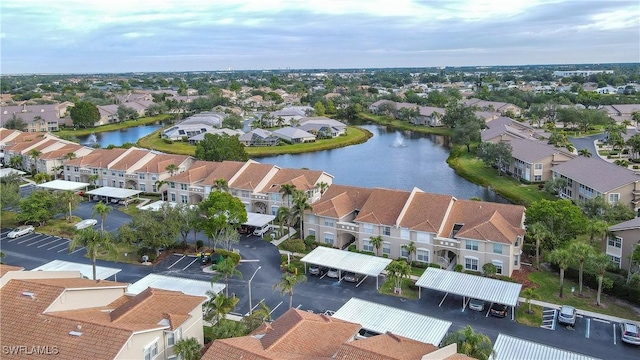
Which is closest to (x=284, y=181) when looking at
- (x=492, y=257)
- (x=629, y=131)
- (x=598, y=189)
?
(x=492, y=257)

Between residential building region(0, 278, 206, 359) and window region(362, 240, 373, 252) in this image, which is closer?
residential building region(0, 278, 206, 359)

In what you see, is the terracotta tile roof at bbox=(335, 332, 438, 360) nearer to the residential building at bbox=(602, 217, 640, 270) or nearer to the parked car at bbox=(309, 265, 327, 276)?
the parked car at bbox=(309, 265, 327, 276)

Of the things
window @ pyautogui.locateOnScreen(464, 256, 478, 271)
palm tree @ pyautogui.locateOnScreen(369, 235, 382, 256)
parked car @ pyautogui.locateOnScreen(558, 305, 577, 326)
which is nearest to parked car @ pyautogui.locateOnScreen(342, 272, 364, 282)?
palm tree @ pyautogui.locateOnScreen(369, 235, 382, 256)

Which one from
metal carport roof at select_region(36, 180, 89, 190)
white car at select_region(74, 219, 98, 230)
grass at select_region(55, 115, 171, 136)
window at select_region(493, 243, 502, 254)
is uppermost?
grass at select_region(55, 115, 171, 136)

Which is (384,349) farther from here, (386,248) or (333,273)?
(386,248)

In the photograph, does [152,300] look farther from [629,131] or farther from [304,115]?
[304,115]

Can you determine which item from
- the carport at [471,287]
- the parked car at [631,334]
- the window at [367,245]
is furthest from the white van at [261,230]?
the parked car at [631,334]

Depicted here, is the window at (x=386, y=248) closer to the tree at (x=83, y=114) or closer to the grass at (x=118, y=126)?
the grass at (x=118, y=126)
